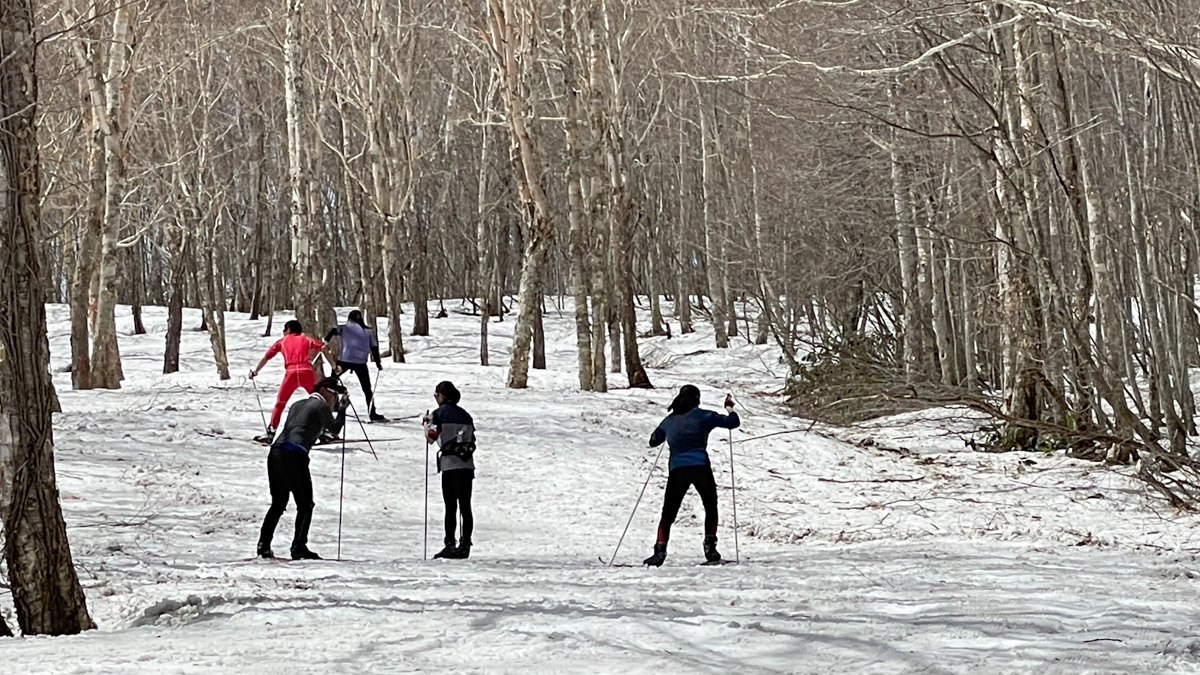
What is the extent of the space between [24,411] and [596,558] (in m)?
5.12

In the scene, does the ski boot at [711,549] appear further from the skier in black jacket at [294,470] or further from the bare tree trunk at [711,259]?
the bare tree trunk at [711,259]

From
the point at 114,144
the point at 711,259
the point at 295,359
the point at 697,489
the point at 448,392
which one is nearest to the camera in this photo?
the point at 697,489

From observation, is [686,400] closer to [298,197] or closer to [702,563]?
[702,563]

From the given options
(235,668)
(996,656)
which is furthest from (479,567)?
(996,656)

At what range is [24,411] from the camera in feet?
21.8

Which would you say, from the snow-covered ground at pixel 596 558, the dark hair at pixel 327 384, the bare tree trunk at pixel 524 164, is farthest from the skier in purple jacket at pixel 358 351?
the bare tree trunk at pixel 524 164

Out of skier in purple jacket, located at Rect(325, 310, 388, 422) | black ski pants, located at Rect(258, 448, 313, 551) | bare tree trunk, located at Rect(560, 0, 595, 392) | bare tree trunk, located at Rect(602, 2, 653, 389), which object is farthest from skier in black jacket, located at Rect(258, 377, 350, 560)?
bare tree trunk, located at Rect(602, 2, 653, 389)

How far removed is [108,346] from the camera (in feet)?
72.1

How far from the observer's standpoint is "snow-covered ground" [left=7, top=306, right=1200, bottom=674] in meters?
5.98

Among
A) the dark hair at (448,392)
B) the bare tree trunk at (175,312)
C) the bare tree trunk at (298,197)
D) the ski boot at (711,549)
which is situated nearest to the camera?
the ski boot at (711,549)

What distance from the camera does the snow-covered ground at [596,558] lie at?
19.6 ft

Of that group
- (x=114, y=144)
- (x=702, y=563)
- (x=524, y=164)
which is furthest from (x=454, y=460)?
(x=524, y=164)

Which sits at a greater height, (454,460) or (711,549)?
(454,460)

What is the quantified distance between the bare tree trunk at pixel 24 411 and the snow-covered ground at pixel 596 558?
1.20 feet
